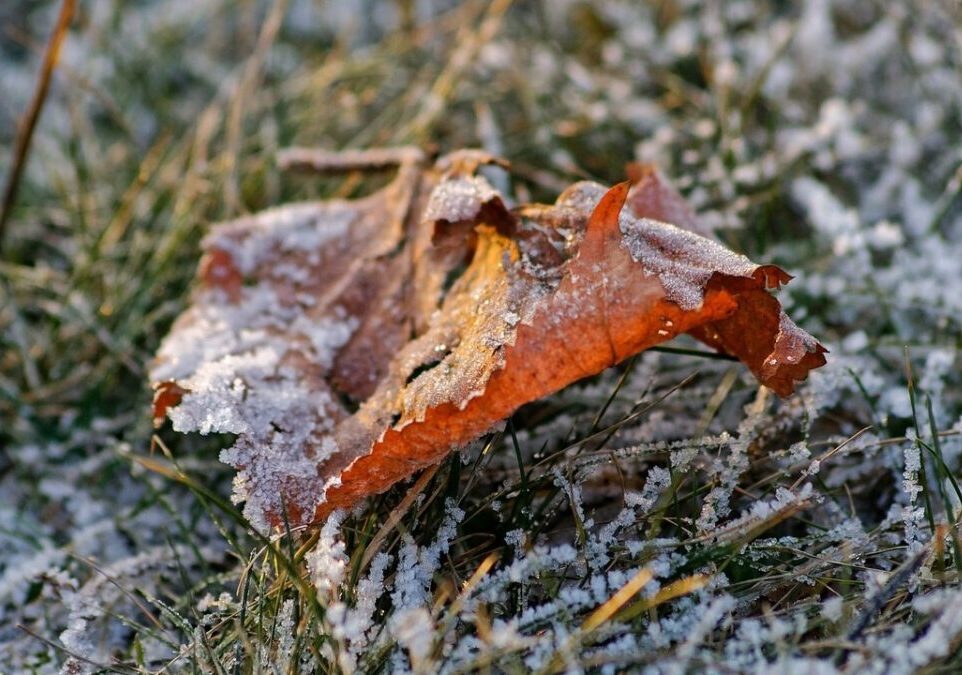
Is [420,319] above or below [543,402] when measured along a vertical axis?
above

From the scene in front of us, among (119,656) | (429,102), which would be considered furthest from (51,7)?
(119,656)

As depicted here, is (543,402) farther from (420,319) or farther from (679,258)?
(679,258)

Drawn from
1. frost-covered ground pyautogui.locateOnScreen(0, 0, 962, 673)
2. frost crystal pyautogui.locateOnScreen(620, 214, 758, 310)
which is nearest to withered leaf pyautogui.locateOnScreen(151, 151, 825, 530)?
frost crystal pyautogui.locateOnScreen(620, 214, 758, 310)

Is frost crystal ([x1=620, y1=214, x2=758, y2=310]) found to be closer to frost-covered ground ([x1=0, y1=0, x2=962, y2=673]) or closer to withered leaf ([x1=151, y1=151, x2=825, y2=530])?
withered leaf ([x1=151, y1=151, x2=825, y2=530])

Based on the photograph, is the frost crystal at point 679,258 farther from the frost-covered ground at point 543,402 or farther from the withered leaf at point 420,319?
the frost-covered ground at point 543,402

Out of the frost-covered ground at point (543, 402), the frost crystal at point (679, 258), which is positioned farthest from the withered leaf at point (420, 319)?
the frost-covered ground at point (543, 402)

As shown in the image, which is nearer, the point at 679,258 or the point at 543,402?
the point at 679,258

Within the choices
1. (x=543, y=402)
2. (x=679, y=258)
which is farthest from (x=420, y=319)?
(x=679, y=258)
